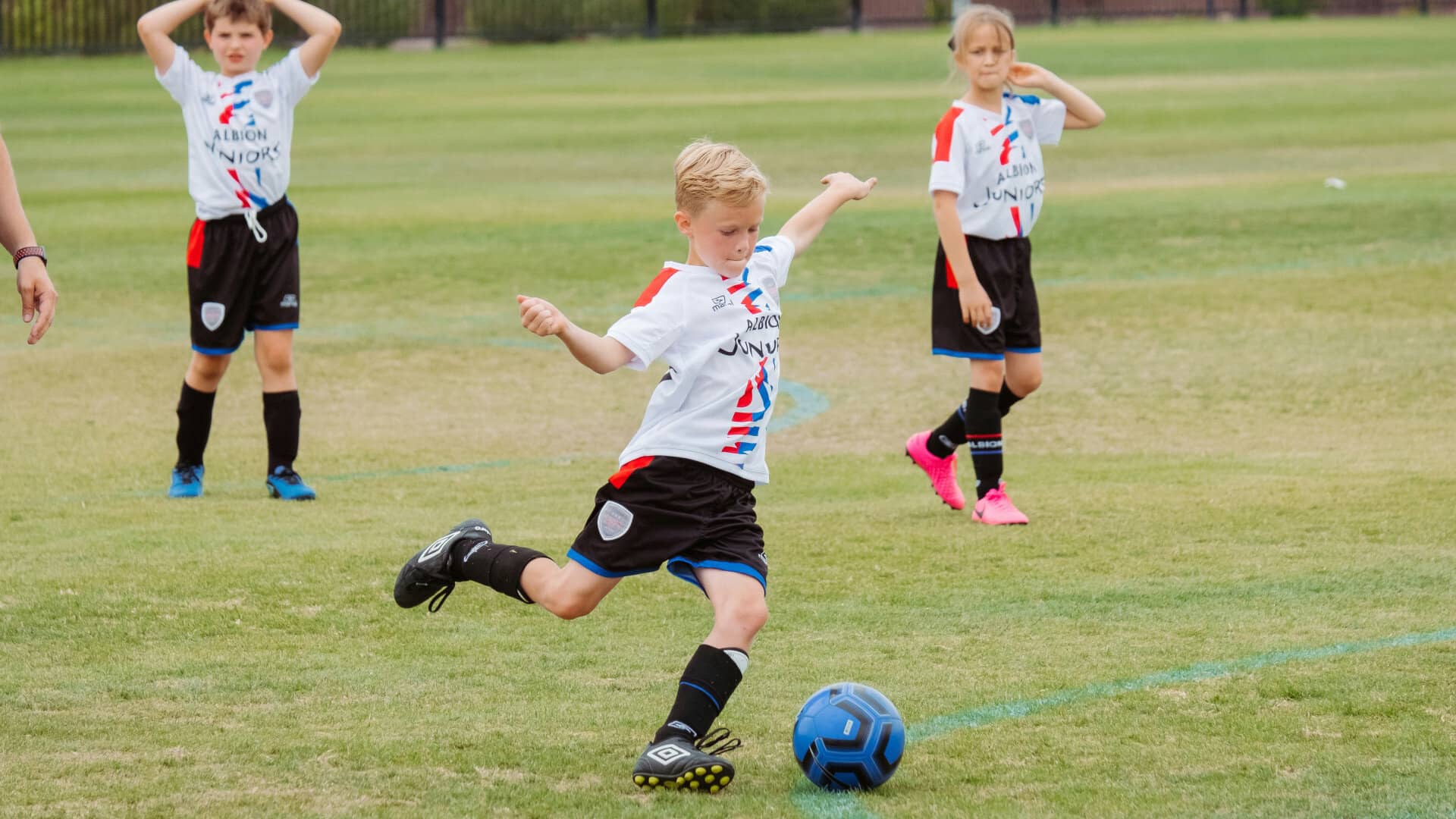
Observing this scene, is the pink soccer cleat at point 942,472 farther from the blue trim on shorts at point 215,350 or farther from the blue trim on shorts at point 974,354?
the blue trim on shorts at point 215,350

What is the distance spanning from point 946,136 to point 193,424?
11.1ft

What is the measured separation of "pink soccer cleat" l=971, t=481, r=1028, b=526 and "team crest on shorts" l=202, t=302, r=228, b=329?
3223 millimetres

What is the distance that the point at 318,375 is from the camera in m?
11.4

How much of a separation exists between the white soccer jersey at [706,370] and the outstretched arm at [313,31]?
12.0 feet

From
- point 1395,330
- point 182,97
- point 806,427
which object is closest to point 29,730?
point 182,97

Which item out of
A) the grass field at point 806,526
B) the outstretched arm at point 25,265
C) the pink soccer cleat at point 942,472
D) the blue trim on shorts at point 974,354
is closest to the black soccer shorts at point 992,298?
the blue trim on shorts at point 974,354

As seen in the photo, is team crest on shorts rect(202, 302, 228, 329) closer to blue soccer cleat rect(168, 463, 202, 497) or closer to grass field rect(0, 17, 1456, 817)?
blue soccer cleat rect(168, 463, 202, 497)

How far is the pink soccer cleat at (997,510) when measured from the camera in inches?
289

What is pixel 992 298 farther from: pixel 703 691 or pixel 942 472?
pixel 703 691

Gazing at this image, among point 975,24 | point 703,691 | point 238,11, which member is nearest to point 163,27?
point 238,11

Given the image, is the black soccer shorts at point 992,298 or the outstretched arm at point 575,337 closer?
the outstretched arm at point 575,337

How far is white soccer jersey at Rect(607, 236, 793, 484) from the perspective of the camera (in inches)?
185

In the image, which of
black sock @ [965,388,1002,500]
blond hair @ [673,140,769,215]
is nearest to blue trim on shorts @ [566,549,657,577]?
blond hair @ [673,140,769,215]

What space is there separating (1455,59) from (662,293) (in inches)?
1304
